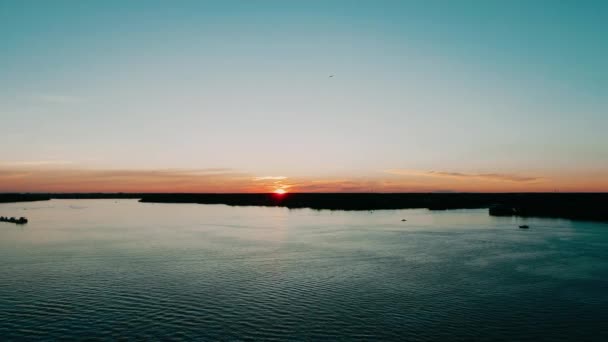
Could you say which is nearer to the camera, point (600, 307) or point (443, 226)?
point (600, 307)

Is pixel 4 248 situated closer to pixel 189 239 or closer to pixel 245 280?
pixel 189 239

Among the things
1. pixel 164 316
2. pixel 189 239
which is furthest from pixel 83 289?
pixel 189 239

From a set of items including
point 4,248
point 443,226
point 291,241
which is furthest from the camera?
point 443,226

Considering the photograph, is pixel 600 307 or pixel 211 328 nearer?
pixel 211 328

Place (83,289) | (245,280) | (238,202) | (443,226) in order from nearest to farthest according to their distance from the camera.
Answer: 1. (83,289)
2. (245,280)
3. (443,226)
4. (238,202)

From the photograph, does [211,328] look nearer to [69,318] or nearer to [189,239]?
[69,318]

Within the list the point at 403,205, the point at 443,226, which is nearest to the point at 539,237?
the point at 443,226
